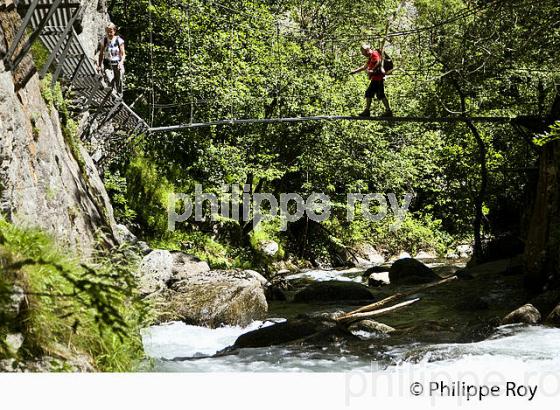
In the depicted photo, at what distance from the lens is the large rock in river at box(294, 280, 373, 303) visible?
462 inches

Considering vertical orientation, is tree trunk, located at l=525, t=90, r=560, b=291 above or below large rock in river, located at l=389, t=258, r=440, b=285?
above

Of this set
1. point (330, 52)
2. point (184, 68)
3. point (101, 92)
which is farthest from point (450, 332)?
point (330, 52)

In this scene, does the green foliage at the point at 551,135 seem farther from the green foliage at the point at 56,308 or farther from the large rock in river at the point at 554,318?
the large rock in river at the point at 554,318

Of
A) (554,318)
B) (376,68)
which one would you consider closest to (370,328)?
(554,318)

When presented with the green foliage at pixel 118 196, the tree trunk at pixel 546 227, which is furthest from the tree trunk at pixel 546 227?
the green foliage at pixel 118 196

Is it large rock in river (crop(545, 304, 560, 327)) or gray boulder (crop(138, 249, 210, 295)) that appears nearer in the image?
large rock in river (crop(545, 304, 560, 327))

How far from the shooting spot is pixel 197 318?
344 inches

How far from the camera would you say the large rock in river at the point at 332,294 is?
1174cm

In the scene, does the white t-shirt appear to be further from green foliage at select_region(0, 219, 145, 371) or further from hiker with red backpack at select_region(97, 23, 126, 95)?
green foliage at select_region(0, 219, 145, 371)

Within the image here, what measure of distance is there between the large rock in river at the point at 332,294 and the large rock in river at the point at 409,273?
2714 millimetres

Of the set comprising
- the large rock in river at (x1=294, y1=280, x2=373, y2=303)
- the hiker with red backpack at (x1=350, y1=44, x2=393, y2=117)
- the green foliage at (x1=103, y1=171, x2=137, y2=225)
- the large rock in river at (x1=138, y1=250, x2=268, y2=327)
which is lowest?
the large rock in river at (x1=294, y1=280, x2=373, y2=303)

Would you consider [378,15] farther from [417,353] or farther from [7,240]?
[7,240]

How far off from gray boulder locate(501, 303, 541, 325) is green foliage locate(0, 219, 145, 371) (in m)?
5.30

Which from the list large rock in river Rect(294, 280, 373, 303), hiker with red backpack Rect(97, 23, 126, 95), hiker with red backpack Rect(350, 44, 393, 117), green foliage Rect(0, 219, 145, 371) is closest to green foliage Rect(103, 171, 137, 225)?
hiker with red backpack Rect(97, 23, 126, 95)
